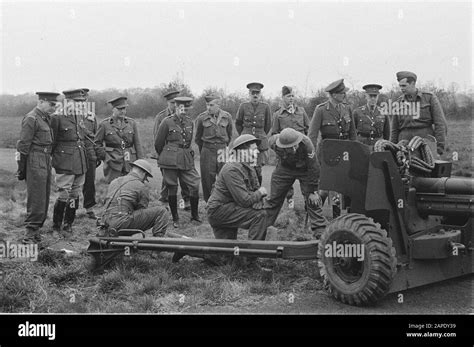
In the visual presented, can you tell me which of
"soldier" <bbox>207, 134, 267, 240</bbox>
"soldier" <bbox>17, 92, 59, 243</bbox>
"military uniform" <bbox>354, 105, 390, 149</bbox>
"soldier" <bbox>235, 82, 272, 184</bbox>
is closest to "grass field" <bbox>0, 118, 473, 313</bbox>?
"soldier" <bbox>17, 92, 59, 243</bbox>

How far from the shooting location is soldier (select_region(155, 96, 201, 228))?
34.3ft

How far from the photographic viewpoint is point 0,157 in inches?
778

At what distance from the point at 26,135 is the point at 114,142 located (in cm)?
208

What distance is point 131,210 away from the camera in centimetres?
782

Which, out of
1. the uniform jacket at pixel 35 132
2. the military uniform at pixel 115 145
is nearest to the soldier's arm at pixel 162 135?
the military uniform at pixel 115 145

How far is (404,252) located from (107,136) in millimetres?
5759

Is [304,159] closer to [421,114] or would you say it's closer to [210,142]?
[421,114]

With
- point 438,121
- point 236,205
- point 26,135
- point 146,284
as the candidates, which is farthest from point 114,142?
point 438,121

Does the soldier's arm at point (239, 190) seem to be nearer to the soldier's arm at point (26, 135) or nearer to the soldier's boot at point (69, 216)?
the soldier's arm at point (26, 135)

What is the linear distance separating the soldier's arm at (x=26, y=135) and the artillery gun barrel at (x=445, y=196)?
5.09m

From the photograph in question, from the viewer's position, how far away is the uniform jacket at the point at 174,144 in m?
10.5

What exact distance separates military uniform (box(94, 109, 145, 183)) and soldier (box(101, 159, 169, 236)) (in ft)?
7.88
